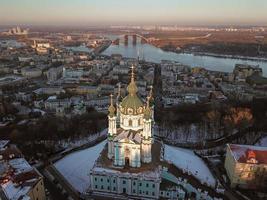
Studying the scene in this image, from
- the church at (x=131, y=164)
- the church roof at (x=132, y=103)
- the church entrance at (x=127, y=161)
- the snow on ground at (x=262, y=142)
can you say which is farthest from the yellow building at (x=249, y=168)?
the church roof at (x=132, y=103)

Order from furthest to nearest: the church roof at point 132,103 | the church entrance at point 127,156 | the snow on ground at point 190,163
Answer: the snow on ground at point 190,163, the church roof at point 132,103, the church entrance at point 127,156

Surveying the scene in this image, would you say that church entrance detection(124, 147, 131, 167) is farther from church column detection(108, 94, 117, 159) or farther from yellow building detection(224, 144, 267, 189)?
yellow building detection(224, 144, 267, 189)

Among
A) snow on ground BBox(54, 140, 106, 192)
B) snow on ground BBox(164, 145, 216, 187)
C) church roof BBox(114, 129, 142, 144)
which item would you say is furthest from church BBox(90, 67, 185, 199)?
snow on ground BBox(164, 145, 216, 187)

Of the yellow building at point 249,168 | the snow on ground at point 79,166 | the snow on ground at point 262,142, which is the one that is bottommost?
the snow on ground at point 79,166

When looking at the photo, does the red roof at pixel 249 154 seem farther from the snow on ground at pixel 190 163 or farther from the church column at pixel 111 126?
the church column at pixel 111 126

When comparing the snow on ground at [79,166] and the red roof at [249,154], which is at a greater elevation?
the red roof at [249,154]

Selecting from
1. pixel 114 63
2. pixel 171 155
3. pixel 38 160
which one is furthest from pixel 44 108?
pixel 114 63

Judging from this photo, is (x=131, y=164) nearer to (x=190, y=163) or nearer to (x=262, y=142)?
(x=190, y=163)
